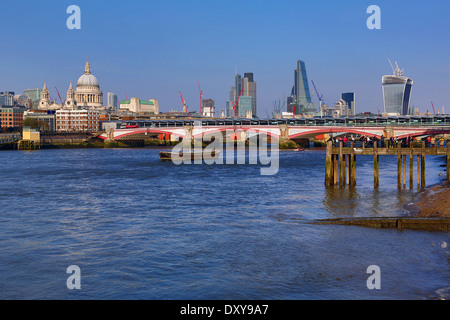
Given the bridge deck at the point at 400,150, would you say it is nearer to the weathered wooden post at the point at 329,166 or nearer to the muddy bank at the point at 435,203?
the weathered wooden post at the point at 329,166

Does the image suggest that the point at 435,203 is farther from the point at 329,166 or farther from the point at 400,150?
the point at 329,166

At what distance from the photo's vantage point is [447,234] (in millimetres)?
23688

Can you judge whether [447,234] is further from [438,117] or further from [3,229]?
[438,117]

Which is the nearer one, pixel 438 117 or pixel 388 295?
pixel 388 295

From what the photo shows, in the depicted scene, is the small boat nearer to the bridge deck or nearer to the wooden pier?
the wooden pier

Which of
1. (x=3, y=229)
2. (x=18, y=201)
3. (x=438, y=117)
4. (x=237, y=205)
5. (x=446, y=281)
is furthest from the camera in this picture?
(x=438, y=117)

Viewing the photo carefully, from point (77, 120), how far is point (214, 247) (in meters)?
169

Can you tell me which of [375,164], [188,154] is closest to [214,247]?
[375,164]

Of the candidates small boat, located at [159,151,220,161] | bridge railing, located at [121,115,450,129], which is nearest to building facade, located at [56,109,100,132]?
bridge railing, located at [121,115,450,129]

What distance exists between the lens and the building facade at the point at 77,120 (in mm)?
183000

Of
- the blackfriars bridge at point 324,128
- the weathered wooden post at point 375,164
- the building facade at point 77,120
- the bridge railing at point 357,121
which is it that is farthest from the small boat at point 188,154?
the building facade at point 77,120

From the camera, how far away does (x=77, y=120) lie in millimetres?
184125

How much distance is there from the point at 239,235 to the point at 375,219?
20.7ft
